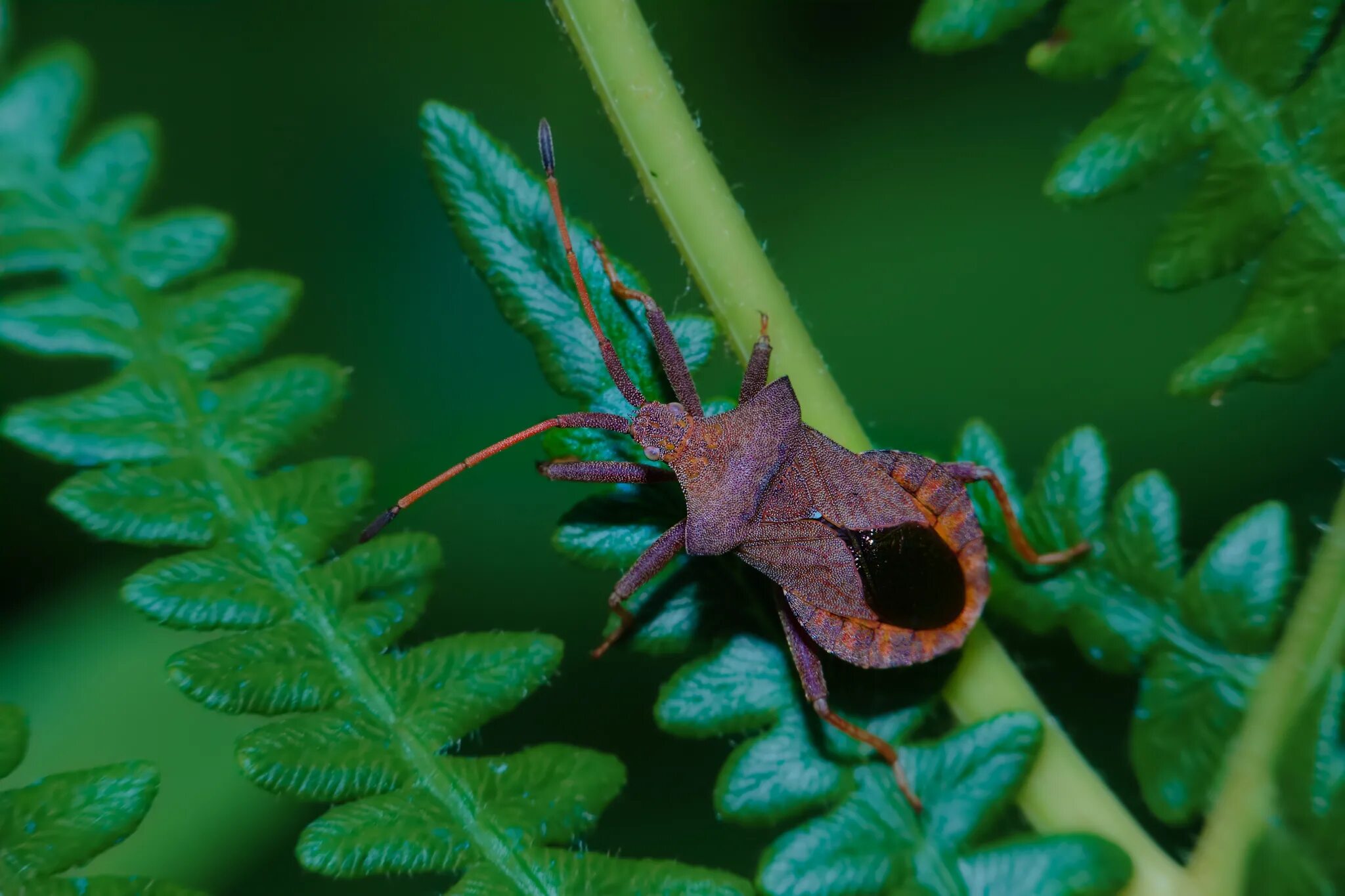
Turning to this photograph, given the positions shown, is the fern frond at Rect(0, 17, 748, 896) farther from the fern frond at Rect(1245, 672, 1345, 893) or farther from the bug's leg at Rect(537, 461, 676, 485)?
the fern frond at Rect(1245, 672, 1345, 893)

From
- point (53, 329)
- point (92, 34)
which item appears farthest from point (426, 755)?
point (92, 34)

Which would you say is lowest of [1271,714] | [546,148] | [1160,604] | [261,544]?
[1271,714]

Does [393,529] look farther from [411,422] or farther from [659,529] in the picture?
[659,529]

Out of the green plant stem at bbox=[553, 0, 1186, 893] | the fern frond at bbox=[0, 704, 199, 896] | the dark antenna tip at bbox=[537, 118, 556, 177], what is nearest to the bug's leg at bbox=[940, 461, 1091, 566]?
the green plant stem at bbox=[553, 0, 1186, 893]

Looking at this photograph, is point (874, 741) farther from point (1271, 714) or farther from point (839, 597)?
point (1271, 714)

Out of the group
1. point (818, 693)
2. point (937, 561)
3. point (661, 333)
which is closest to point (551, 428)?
point (661, 333)
